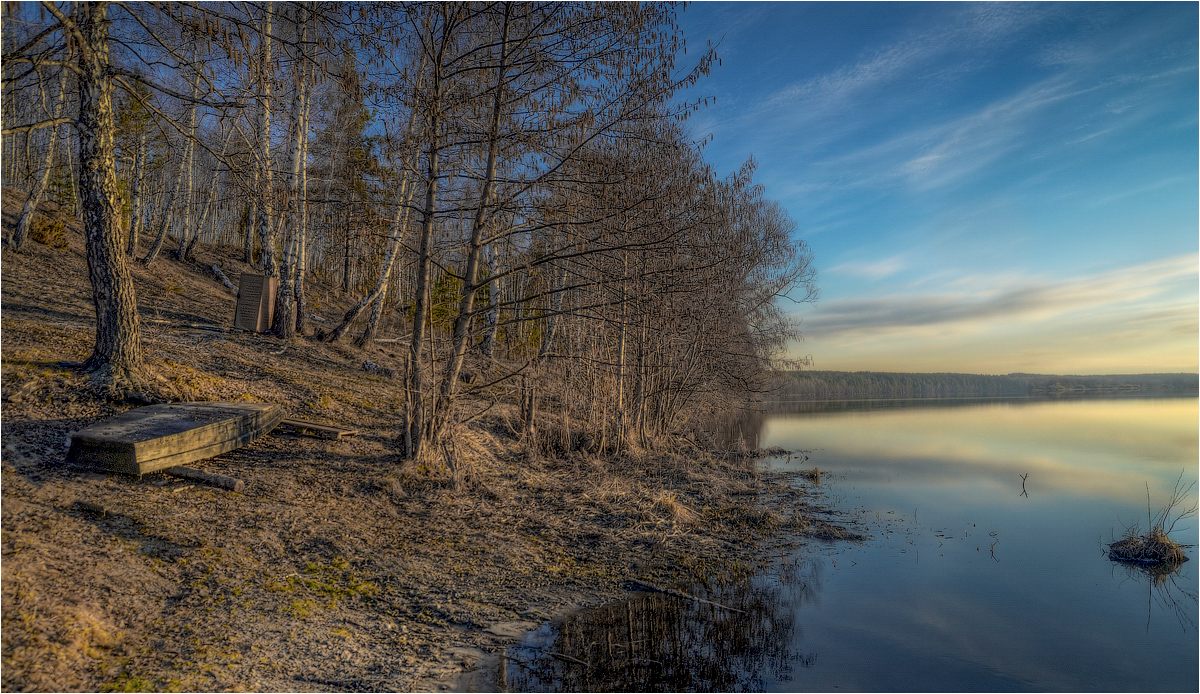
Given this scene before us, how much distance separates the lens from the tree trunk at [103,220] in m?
6.78

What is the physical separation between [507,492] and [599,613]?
2.98m

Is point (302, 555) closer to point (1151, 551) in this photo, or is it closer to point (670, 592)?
point (670, 592)

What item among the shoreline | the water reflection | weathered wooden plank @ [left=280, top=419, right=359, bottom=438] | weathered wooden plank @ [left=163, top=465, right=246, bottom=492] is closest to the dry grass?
the shoreline

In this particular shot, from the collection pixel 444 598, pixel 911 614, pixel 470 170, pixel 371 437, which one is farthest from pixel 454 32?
pixel 911 614

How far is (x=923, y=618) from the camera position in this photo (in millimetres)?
5738

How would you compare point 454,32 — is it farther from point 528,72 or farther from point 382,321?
point 382,321

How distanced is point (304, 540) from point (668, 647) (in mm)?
3113

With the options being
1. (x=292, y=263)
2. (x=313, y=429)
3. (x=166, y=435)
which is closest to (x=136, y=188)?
(x=292, y=263)

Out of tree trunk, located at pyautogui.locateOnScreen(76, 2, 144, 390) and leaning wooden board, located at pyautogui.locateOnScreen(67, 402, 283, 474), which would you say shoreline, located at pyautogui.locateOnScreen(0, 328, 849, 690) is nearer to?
leaning wooden board, located at pyautogui.locateOnScreen(67, 402, 283, 474)

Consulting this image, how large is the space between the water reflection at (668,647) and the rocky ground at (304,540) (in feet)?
0.80

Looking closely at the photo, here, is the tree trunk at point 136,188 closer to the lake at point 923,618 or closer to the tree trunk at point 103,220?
the tree trunk at point 103,220

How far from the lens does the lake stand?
4309 millimetres

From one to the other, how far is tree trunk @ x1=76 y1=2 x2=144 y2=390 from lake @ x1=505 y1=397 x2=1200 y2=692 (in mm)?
6139

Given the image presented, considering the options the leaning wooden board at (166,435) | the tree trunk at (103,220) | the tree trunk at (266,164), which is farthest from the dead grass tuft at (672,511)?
the tree trunk at (103,220)
